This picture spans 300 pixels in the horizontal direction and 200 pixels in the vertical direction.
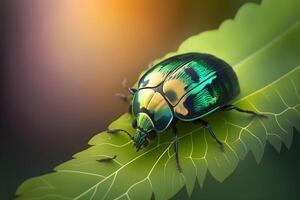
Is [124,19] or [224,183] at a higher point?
[124,19]

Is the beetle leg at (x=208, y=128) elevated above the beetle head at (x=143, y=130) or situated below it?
below

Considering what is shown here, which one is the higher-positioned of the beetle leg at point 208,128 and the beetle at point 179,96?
the beetle at point 179,96

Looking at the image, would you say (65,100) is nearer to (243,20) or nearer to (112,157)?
(112,157)

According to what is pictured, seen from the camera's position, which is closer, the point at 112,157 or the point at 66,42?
the point at 112,157

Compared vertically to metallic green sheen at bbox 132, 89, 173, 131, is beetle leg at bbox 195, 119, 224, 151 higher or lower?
lower

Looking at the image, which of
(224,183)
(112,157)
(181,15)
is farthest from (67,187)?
(181,15)
